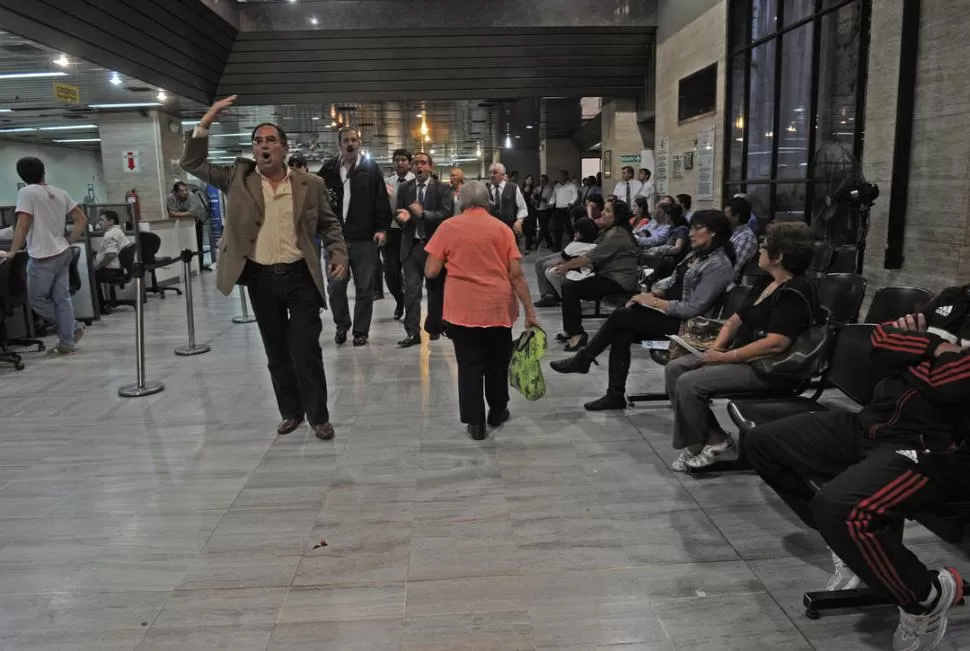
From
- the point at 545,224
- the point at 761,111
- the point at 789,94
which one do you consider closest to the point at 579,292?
the point at 789,94

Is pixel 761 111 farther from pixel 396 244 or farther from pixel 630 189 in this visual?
pixel 396 244

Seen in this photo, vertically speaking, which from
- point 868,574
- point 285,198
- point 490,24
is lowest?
point 868,574

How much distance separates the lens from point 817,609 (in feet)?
6.71

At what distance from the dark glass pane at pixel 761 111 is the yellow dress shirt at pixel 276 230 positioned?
6142 mm

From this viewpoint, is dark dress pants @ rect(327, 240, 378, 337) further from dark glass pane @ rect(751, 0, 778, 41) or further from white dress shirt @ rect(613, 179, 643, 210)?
white dress shirt @ rect(613, 179, 643, 210)

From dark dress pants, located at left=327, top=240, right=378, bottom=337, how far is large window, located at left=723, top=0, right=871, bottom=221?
11.3 ft

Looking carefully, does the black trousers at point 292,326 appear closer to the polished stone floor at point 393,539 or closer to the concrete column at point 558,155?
the polished stone floor at point 393,539

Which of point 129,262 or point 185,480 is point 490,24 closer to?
point 129,262

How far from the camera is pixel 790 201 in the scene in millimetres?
7559

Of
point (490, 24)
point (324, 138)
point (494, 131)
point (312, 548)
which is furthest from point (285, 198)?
point (324, 138)

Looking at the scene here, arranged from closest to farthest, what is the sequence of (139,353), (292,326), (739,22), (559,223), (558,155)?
(292,326), (139,353), (739,22), (559,223), (558,155)

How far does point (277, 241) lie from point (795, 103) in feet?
20.4

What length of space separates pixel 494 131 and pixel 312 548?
62.6 feet

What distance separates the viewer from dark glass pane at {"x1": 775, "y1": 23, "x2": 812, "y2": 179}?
7.06 m
